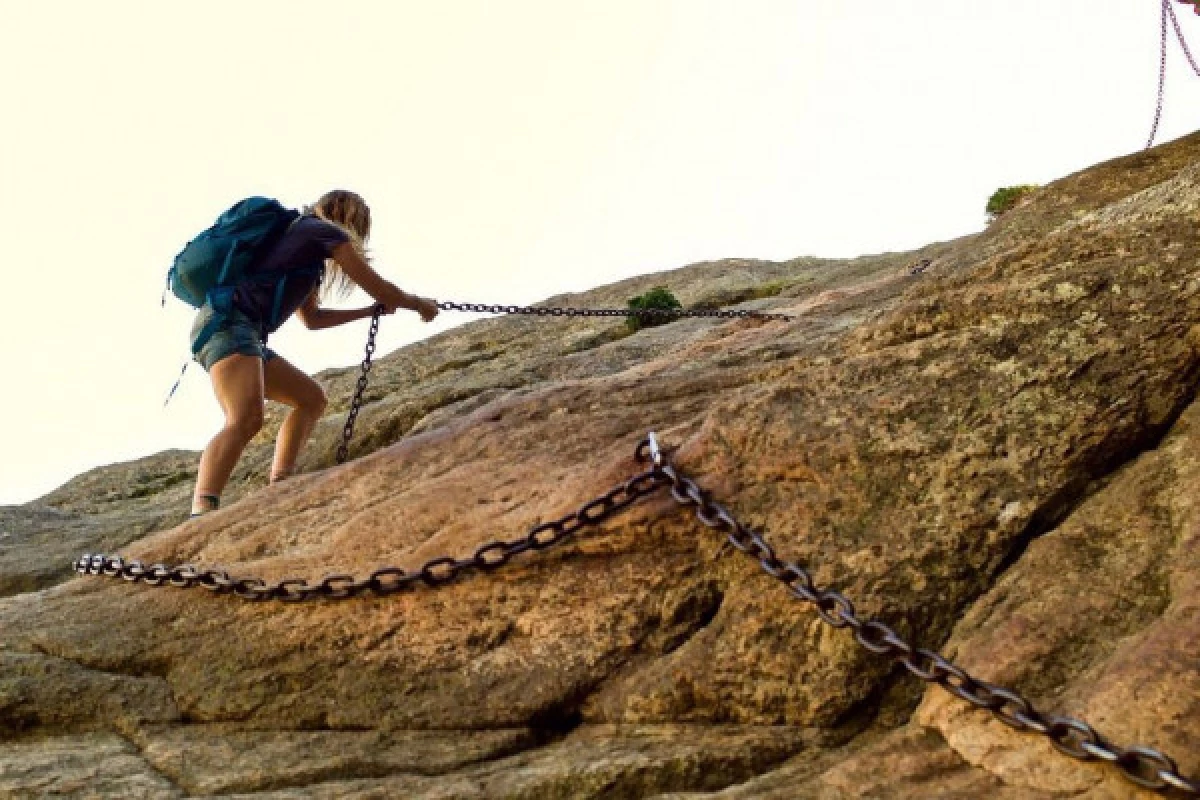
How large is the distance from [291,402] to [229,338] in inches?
47.2

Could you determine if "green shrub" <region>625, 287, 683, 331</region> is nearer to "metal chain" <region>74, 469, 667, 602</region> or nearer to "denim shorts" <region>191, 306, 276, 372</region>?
"denim shorts" <region>191, 306, 276, 372</region>

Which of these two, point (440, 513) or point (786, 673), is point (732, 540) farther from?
point (440, 513)

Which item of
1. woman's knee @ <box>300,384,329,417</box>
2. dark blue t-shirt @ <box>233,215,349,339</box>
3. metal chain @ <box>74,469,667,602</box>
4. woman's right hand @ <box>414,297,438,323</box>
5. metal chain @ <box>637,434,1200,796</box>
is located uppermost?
dark blue t-shirt @ <box>233,215,349,339</box>

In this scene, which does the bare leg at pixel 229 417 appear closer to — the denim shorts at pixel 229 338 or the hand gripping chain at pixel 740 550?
the denim shorts at pixel 229 338

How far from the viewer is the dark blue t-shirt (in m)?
9.01

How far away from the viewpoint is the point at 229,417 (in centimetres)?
904

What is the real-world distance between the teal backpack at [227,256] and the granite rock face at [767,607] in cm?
243

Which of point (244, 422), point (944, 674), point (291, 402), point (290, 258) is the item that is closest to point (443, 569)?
point (944, 674)

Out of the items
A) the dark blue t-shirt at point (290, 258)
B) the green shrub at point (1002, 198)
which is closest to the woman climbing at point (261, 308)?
the dark blue t-shirt at point (290, 258)

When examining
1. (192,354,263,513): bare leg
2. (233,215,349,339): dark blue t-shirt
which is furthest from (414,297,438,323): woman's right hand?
(192,354,263,513): bare leg

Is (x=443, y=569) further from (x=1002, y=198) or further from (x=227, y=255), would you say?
(x=1002, y=198)

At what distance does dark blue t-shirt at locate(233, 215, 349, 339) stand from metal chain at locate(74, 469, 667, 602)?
3.15 metres

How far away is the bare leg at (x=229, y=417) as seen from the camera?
895 centimetres

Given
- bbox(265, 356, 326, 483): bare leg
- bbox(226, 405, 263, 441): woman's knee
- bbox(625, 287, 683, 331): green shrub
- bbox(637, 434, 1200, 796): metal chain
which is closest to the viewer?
bbox(637, 434, 1200, 796): metal chain
